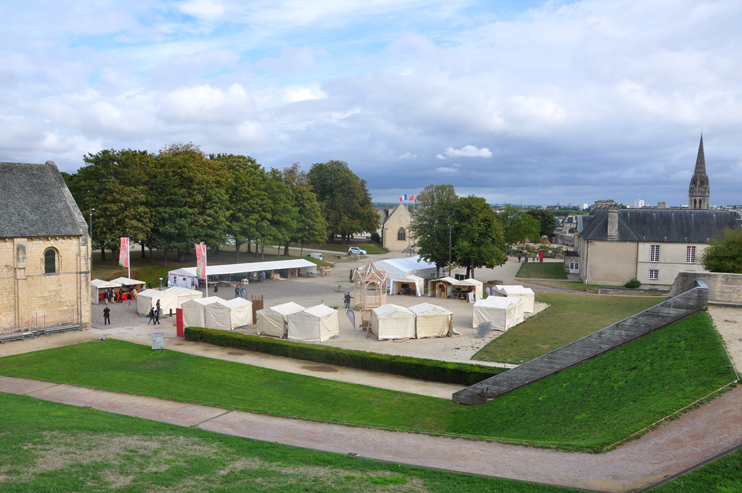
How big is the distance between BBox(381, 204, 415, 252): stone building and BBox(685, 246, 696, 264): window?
49276mm

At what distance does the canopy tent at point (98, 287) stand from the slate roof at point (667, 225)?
147 feet

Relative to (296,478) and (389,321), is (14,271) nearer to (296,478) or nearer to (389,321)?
(389,321)

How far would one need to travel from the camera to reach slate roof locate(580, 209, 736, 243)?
155 feet

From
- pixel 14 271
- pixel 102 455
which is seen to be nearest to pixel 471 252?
pixel 14 271

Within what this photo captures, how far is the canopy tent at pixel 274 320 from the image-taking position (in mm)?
26905

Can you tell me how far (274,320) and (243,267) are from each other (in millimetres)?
21870

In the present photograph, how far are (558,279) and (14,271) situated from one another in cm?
4960

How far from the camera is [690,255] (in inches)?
1855

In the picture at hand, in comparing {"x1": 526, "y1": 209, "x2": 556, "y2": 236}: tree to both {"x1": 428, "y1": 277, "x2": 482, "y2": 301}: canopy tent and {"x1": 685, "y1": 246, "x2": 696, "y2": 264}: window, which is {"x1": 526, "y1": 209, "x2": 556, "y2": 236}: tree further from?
→ {"x1": 428, "y1": 277, "x2": 482, "y2": 301}: canopy tent

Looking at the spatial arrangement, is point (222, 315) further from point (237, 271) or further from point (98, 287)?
point (237, 271)

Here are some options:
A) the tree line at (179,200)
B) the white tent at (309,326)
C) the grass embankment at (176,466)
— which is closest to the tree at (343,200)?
the tree line at (179,200)

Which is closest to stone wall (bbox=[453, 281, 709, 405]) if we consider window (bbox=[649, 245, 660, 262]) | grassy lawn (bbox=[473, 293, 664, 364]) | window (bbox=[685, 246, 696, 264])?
grassy lawn (bbox=[473, 293, 664, 364])

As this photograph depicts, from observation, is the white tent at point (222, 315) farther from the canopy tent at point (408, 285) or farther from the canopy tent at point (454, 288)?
the canopy tent at point (454, 288)

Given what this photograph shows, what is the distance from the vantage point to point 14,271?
27656 millimetres
